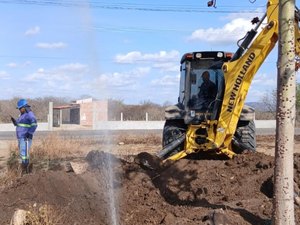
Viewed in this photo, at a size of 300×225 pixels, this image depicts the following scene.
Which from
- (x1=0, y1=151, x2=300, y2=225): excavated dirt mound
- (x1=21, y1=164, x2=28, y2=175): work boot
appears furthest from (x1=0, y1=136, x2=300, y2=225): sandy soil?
(x1=21, y1=164, x2=28, y2=175): work boot

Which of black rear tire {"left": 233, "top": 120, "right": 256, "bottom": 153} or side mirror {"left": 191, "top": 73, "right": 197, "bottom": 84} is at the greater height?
side mirror {"left": 191, "top": 73, "right": 197, "bottom": 84}

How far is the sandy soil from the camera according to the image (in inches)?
267

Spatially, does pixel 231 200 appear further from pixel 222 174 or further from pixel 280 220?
pixel 280 220

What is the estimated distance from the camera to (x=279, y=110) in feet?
17.6

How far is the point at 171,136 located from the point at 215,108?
4.87 feet

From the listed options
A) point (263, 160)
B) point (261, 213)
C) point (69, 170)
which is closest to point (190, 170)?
point (263, 160)

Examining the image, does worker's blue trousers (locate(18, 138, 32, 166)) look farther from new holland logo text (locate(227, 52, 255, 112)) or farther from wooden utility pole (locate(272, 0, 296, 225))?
wooden utility pole (locate(272, 0, 296, 225))

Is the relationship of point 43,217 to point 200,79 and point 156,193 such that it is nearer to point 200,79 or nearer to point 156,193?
point 156,193

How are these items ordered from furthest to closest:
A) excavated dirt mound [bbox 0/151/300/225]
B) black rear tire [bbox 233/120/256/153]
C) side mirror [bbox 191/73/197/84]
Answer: side mirror [bbox 191/73/197/84] → black rear tire [bbox 233/120/256/153] → excavated dirt mound [bbox 0/151/300/225]

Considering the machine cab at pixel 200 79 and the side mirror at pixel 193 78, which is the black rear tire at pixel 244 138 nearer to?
the machine cab at pixel 200 79

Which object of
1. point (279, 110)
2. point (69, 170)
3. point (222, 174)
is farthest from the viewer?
point (69, 170)

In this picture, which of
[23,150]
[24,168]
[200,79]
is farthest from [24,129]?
[200,79]

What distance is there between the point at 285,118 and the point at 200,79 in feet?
20.9

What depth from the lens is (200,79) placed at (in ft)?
38.1
